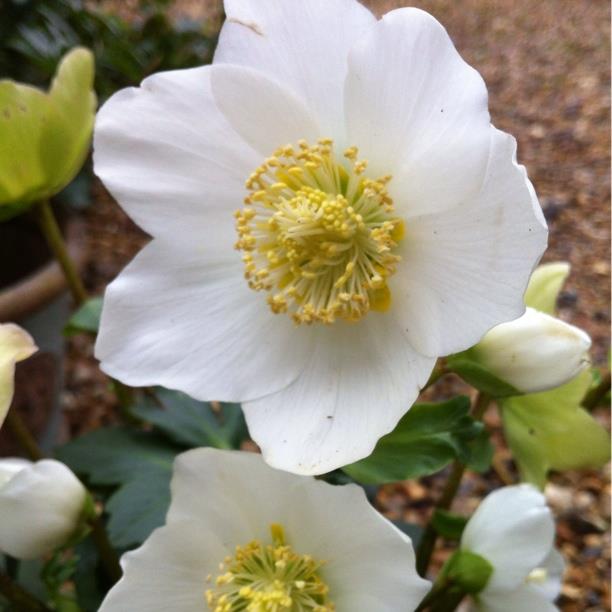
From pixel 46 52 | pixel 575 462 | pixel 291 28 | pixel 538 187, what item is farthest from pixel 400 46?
pixel 538 187

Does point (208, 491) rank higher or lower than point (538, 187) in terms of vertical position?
higher

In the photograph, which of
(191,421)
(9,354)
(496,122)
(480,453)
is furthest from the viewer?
(496,122)

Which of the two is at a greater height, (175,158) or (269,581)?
(175,158)

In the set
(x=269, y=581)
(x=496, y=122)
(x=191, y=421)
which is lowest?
(x=496, y=122)

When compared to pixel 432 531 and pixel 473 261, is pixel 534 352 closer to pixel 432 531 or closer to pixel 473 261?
pixel 473 261

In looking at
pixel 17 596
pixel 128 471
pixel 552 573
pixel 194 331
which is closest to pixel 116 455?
pixel 128 471

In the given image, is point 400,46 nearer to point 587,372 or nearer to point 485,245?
point 485,245
